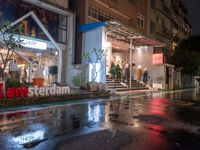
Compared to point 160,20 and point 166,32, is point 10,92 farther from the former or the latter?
point 166,32

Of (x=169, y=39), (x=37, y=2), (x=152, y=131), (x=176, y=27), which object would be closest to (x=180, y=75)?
(x=169, y=39)

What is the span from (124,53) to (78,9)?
9321mm

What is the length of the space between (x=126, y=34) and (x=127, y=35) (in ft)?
1.62

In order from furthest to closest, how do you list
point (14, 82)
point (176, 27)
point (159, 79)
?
1. point (176, 27)
2. point (159, 79)
3. point (14, 82)

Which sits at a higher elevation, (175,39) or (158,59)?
(175,39)

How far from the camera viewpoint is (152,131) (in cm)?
793

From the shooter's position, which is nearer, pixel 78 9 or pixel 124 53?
pixel 78 9

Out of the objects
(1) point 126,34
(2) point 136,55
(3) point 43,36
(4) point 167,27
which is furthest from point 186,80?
(3) point 43,36

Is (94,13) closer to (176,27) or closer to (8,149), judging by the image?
(8,149)

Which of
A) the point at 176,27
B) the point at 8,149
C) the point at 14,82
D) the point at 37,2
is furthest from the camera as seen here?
the point at 176,27

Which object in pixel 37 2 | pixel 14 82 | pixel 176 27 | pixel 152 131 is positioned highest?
pixel 176 27

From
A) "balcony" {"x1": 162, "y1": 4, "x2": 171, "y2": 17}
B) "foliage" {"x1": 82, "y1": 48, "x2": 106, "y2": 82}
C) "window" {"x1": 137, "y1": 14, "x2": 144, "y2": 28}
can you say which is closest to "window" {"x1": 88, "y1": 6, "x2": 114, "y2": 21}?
"foliage" {"x1": 82, "y1": 48, "x2": 106, "y2": 82}

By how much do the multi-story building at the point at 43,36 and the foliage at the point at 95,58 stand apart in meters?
2.85

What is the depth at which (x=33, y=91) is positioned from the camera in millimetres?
14367
